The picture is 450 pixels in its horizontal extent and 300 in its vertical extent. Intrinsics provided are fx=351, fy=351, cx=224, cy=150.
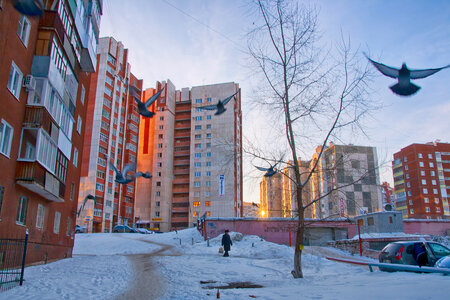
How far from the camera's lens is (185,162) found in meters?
92.0

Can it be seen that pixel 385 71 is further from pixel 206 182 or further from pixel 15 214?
pixel 206 182

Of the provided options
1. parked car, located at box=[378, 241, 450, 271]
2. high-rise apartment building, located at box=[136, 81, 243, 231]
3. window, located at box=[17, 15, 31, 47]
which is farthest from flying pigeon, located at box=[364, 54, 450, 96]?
high-rise apartment building, located at box=[136, 81, 243, 231]

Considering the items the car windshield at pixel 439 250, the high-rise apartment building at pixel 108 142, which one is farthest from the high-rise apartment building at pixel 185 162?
the car windshield at pixel 439 250

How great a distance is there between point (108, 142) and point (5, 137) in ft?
189

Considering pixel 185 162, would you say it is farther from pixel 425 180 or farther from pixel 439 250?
pixel 439 250

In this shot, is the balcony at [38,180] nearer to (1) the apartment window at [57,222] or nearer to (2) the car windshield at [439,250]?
(1) the apartment window at [57,222]

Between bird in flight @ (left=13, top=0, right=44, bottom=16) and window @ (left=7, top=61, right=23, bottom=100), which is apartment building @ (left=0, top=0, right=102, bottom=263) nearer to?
window @ (left=7, top=61, right=23, bottom=100)

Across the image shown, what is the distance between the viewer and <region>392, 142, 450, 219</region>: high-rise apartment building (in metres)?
101

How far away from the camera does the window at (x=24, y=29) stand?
1505 centimetres

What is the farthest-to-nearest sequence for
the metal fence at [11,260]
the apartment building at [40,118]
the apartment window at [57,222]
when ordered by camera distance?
1. the apartment window at [57,222]
2. the apartment building at [40,118]
3. the metal fence at [11,260]

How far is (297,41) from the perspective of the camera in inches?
559

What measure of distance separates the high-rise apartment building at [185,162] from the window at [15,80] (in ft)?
216

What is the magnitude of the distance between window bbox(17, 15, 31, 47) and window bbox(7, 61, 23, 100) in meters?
1.46

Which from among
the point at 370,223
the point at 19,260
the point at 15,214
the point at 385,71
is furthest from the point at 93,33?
the point at 370,223
